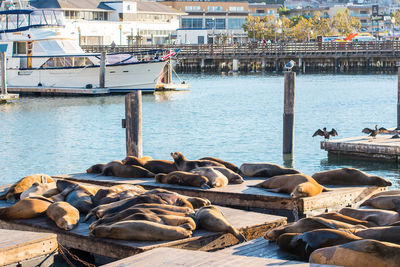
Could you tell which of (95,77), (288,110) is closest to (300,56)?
(95,77)

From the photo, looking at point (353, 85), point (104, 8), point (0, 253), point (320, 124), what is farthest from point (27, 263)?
point (104, 8)

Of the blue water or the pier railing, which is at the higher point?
the pier railing

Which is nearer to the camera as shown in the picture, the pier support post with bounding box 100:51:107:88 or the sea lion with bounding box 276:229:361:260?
the sea lion with bounding box 276:229:361:260

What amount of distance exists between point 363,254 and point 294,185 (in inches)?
146

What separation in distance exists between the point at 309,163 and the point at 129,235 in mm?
10684

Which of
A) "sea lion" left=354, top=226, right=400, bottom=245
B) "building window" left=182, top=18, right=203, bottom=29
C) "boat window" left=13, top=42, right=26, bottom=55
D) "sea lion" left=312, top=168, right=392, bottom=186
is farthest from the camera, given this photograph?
"building window" left=182, top=18, right=203, bottom=29

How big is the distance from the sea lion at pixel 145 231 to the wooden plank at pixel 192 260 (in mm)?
1188

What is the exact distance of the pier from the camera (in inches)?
2413

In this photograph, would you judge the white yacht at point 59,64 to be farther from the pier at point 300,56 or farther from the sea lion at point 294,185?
the sea lion at point 294,185

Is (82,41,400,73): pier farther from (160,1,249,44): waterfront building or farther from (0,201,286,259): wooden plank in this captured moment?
(0,201,286,259): wooden plank

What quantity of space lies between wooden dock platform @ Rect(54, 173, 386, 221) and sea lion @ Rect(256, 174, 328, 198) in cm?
9

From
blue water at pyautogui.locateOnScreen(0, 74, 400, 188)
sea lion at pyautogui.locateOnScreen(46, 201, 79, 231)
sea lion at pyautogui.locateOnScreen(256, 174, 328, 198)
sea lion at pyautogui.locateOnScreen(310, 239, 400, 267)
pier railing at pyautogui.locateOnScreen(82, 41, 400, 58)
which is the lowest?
blue water at pyautogui.locateOnScreen(0, 74, 400, 188)

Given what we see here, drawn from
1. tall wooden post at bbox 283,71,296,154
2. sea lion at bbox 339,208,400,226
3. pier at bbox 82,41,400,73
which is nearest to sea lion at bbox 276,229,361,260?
sea lion at bbox 339,208,400,226

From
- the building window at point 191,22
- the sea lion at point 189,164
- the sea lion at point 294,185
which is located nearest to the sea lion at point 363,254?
the sea lion at point 294,185
